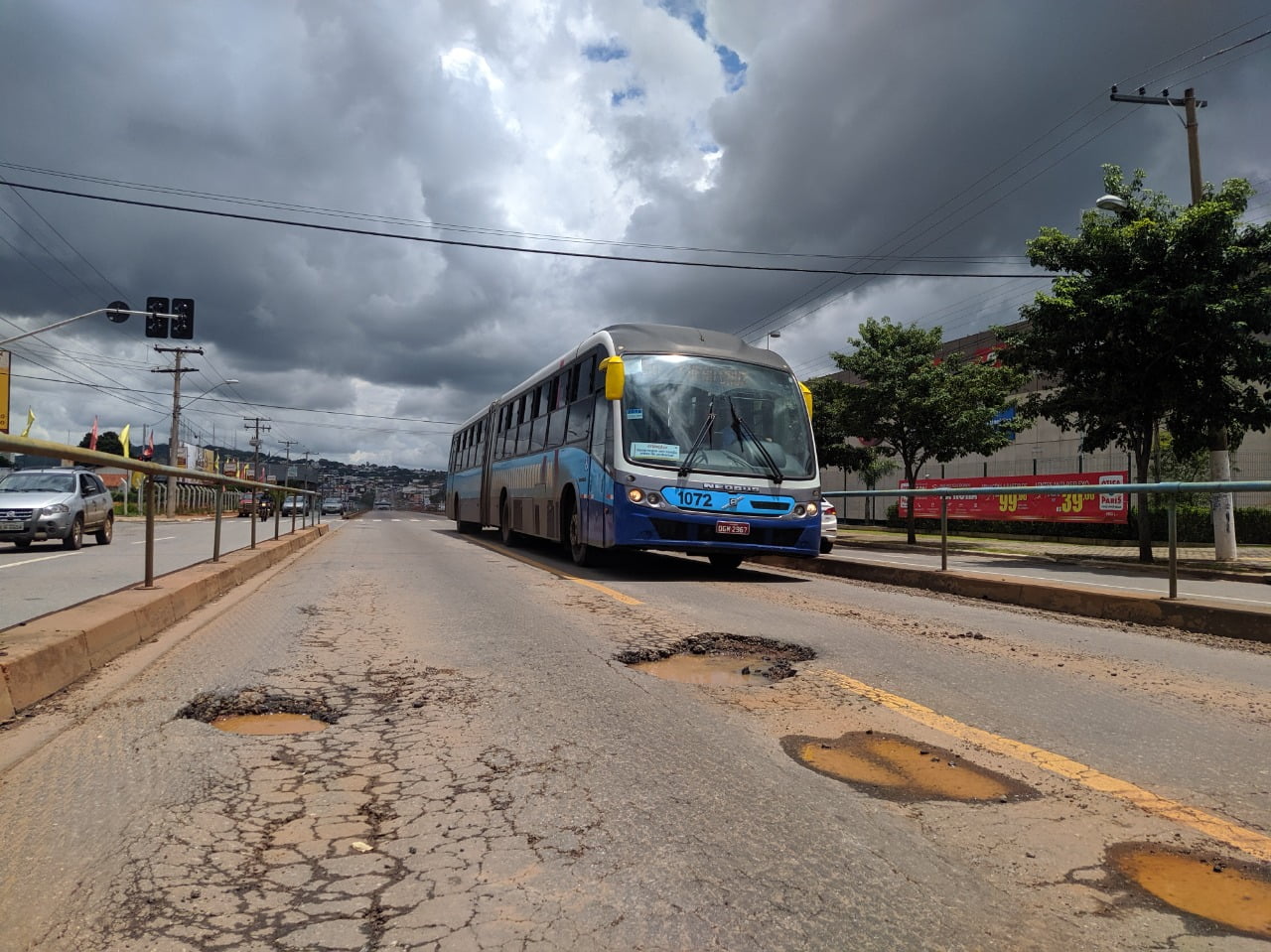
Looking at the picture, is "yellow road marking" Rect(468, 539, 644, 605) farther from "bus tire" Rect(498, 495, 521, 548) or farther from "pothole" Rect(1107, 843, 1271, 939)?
"pothole" Rect(1107, 843, 1271, 939)

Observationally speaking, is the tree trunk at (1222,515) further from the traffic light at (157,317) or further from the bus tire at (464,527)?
the traffic light at (157,317)

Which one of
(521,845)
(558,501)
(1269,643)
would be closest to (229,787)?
(521,845)

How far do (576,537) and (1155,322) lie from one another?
10.9 metres

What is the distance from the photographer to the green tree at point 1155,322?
14.8 m

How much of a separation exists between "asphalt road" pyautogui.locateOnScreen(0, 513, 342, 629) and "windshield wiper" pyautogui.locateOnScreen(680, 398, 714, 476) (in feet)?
18.5

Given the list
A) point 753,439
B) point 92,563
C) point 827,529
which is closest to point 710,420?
point 753,439

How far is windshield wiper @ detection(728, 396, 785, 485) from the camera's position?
10.7m

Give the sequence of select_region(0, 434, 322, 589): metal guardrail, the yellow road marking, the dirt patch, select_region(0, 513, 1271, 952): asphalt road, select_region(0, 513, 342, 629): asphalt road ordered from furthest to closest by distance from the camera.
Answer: the yellow road marking, select_region(0, 513, 342, 629): asphalt road, select_region(0, 434, 322, 589): metal guardrail, the dirt patch, select_region(0, 513, 1271, 952): asphalt road

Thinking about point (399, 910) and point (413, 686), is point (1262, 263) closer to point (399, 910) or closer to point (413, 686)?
point (413, 686)

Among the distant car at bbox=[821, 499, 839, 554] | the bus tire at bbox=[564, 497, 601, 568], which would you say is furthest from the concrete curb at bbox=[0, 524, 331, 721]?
the distant car at bbox=[821, 499, 839, 554]

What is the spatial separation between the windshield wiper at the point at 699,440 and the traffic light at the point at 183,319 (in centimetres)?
1983

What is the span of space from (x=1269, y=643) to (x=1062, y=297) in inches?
429

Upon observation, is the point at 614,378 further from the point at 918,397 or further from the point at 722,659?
the point at 918,397

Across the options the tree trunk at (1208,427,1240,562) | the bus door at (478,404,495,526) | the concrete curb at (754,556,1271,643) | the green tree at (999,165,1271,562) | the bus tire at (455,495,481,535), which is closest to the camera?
the concrete curb at (754,556,1271,643)
